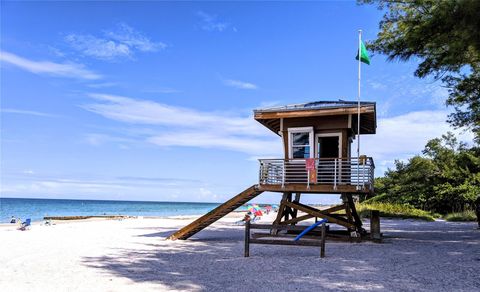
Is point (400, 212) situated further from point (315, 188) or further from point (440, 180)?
point (315, 188)

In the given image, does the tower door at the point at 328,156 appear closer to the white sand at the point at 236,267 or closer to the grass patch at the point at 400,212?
the white sand at the point at 236,267

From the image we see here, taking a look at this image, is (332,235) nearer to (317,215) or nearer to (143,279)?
(317,215)

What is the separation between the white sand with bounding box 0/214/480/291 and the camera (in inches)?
336

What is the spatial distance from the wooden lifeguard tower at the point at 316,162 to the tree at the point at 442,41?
2624 mm

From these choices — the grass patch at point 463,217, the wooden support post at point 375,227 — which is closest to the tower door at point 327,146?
the wooden support post at point 375,227

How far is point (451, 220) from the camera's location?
108 feet

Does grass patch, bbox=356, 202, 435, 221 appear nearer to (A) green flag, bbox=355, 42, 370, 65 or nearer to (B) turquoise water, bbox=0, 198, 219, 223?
(A) green flag, bbox=355, 42, 370, 65

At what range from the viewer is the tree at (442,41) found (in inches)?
420

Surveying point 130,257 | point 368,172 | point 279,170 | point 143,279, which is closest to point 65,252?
point 130,257

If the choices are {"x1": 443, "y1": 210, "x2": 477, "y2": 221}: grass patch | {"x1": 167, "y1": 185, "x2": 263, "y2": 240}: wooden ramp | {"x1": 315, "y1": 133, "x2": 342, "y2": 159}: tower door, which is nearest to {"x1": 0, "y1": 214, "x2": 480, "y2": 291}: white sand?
{"x1": 167, "y1": 185, "x2": 263, "y2": 240}: wooden ramp

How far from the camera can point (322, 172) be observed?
1655cm

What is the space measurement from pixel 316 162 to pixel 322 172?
528mm

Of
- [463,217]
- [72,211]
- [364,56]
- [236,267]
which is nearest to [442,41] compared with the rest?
[364,56]

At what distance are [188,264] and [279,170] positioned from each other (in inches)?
274
